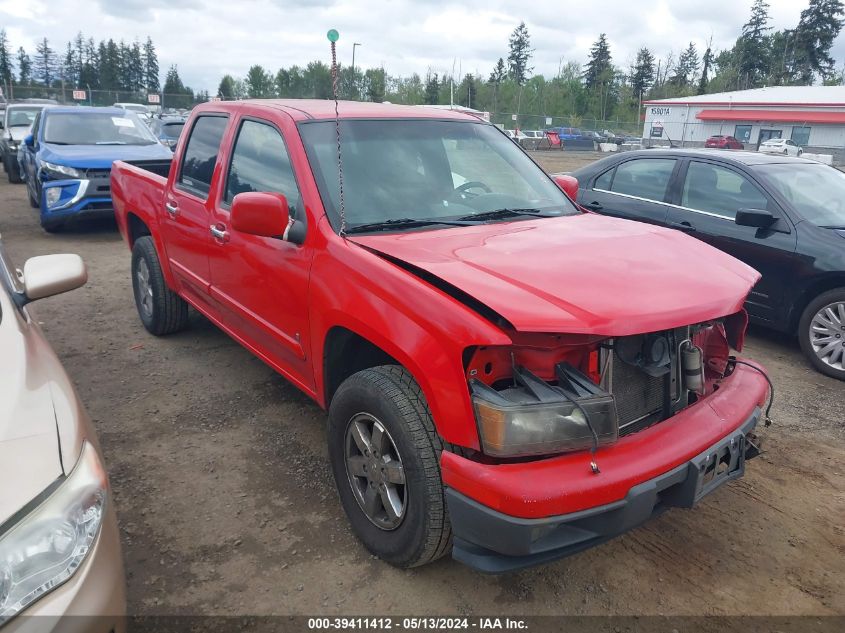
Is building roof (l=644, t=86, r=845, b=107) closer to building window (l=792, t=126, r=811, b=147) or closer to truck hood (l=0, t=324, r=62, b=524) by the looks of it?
building window (l=792, t=126, r=811, b=147)

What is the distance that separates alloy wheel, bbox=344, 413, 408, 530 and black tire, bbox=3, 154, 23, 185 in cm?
1503

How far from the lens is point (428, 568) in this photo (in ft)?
8.70

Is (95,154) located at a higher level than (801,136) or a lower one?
lower

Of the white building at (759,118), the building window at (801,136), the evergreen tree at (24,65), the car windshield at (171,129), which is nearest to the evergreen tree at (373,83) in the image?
the car windshield at (171,129)

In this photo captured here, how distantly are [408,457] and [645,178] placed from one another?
5.16m

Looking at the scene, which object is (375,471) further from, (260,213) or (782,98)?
(782,98)

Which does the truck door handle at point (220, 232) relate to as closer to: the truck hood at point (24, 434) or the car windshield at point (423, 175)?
the car windshield at point (423, 175)

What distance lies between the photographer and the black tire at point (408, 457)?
229 cm

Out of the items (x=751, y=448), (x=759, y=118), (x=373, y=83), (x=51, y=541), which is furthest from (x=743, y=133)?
(x=51, y=541)

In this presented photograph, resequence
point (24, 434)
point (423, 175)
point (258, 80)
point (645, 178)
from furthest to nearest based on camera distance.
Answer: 1. point (258, 80)
2. point (645, 178)
3. point (423, 175)
4. point (24, 434)

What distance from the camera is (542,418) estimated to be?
2098mm

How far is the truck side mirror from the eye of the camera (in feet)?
9.25

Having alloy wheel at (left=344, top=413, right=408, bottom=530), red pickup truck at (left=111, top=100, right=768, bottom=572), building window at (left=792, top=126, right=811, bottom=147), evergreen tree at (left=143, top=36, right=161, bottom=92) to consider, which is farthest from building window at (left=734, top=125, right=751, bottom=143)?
evergreen tree at (left=143, top=36, right=161, bottom=92)

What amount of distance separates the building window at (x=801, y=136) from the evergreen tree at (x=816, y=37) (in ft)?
125
